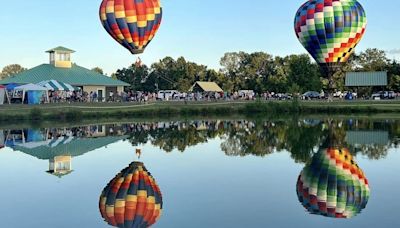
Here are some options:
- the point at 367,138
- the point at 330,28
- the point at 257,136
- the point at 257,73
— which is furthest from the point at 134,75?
the point at 367,138

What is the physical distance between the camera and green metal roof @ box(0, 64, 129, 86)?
4322 centimetres

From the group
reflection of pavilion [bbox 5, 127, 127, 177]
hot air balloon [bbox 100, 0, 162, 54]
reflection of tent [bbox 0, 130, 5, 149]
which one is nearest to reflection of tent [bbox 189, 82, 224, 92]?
hot air balloon [bbox 100, 0, 162, 54]

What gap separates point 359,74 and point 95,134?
138 feet

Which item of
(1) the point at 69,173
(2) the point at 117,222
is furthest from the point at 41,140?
(2) the point at 117,222

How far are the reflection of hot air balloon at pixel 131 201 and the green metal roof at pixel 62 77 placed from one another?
1218 inches

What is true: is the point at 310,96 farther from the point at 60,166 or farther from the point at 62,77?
the point at 60,166

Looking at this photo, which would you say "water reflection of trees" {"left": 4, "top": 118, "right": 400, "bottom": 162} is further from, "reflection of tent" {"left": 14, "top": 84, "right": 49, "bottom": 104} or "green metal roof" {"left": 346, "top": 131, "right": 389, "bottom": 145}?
"reflection of tent" {"left": 14, "top": 84, "right": 49, "bottom": 104}

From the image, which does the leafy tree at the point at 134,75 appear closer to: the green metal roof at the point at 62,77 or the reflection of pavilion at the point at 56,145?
the green metal roof at the point at 62,77

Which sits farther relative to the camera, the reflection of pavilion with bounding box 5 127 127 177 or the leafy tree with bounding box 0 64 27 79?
the leafy tree with bounding box 0 64 27 79

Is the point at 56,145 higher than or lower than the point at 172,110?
lower

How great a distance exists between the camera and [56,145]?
21.0 metres

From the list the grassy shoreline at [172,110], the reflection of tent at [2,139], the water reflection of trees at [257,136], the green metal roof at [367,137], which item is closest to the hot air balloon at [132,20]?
the water reflection of trees at [257,136]

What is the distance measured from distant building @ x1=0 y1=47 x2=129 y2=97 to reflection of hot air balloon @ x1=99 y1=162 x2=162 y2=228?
31179mm

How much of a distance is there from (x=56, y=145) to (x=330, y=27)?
70.8 ft
